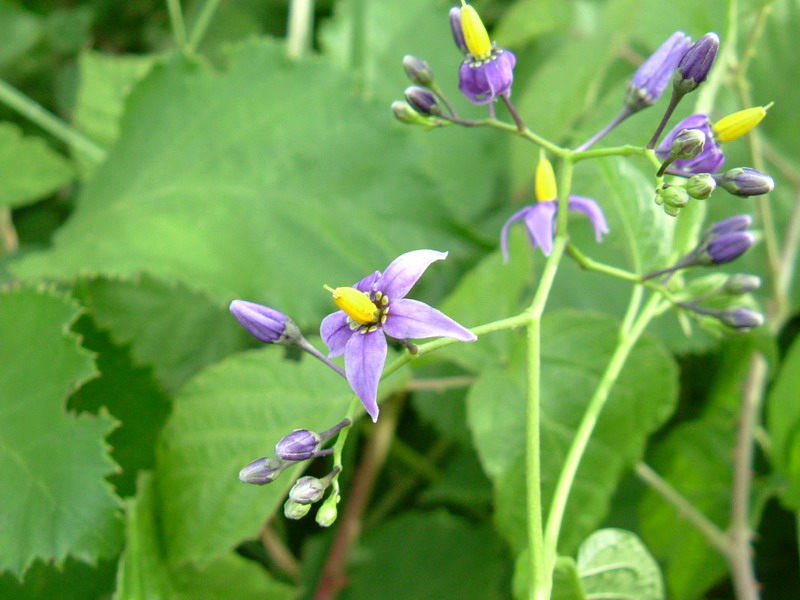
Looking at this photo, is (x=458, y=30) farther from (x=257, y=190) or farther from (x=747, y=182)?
(x=257, y=190)

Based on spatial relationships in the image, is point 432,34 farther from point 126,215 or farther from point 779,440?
point 779,440

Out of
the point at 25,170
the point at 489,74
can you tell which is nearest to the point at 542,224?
the point at 489,74

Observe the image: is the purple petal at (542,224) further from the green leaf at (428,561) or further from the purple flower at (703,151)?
the green leaf at (428,561)

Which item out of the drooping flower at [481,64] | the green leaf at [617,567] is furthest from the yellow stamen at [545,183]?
the green leaf at [617,567]

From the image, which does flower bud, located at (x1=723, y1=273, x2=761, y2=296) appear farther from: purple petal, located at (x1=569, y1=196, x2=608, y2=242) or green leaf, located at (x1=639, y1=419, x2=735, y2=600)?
green leaf, located at (x1=639, y1=419, x2=735, y2=600)

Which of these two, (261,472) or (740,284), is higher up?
(740,284)

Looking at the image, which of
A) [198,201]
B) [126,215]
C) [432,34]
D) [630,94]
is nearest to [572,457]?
[630,94]
